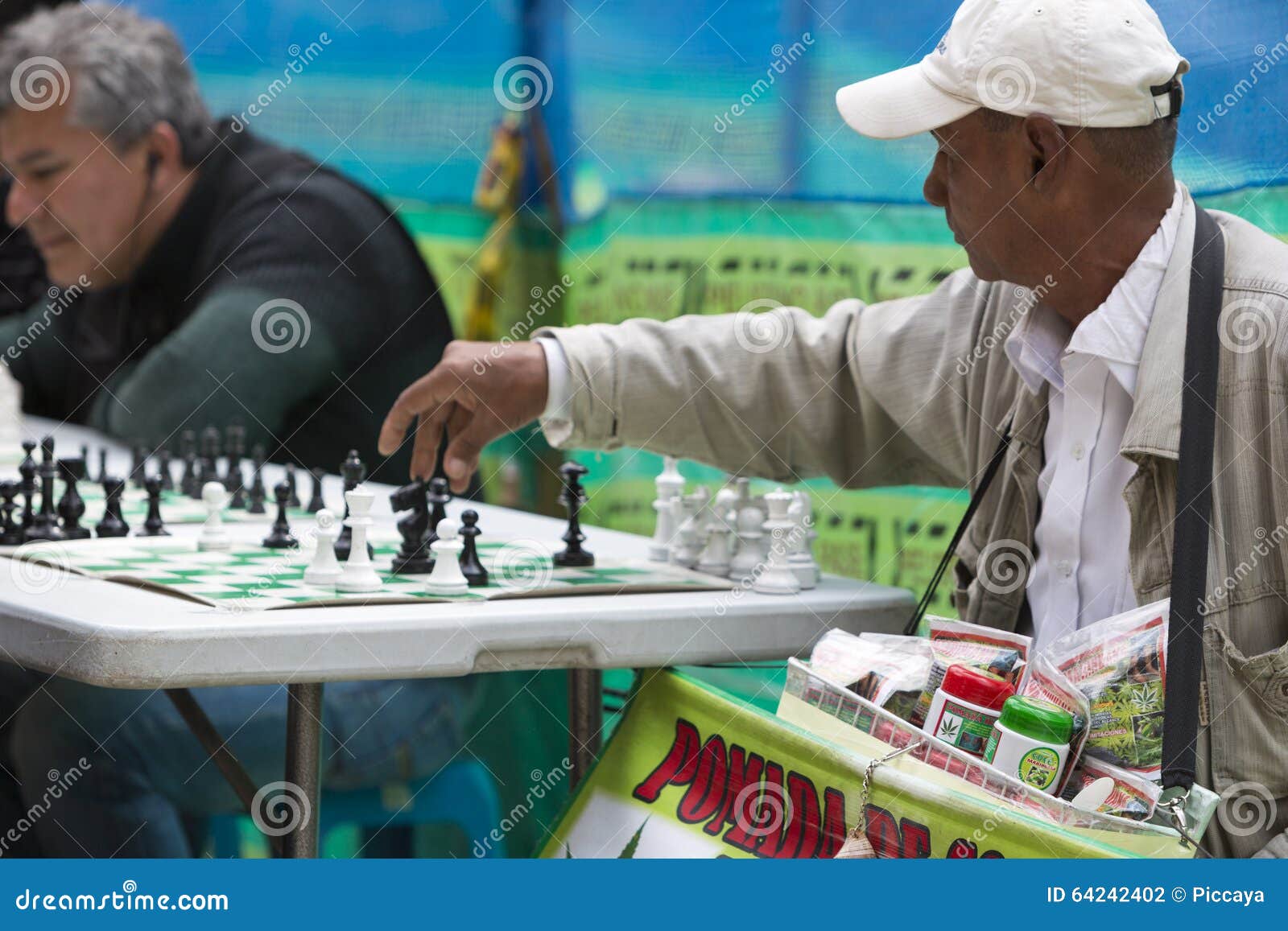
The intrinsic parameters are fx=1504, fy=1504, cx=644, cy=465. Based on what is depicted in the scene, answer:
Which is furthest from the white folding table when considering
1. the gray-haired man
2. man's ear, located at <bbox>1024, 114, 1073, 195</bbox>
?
the gray-haired man

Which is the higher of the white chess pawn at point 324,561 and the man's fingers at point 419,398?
the man's fingers at point 419,398

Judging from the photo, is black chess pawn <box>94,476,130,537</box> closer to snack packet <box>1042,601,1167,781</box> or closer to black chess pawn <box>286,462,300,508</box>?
black chess pawn <box>286,462,300,508</box>

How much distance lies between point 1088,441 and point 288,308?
413cm

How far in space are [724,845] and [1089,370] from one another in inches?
33.4

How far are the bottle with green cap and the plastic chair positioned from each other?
5.20 feet

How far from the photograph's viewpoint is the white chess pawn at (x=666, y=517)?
270 cm

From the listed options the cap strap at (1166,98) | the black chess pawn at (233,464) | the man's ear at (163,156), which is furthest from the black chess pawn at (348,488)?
the man's ear at (163,156)

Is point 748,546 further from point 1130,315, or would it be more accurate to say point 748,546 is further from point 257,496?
point 257,496

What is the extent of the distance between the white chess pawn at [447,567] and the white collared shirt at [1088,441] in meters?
0.85

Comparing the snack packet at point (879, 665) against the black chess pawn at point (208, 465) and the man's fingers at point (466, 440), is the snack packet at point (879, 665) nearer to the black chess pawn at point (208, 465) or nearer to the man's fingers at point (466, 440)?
the man's fingers at point (466, 440)

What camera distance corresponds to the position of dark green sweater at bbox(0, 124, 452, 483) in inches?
222

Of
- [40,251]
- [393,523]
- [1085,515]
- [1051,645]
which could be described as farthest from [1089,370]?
[40,251]

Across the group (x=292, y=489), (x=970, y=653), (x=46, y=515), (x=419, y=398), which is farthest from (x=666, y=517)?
(x=46, y=515)

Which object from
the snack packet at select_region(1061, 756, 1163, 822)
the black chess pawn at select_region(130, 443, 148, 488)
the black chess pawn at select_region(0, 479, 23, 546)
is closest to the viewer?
the snack packet at select_region(1061, 756, 1163, 822)
